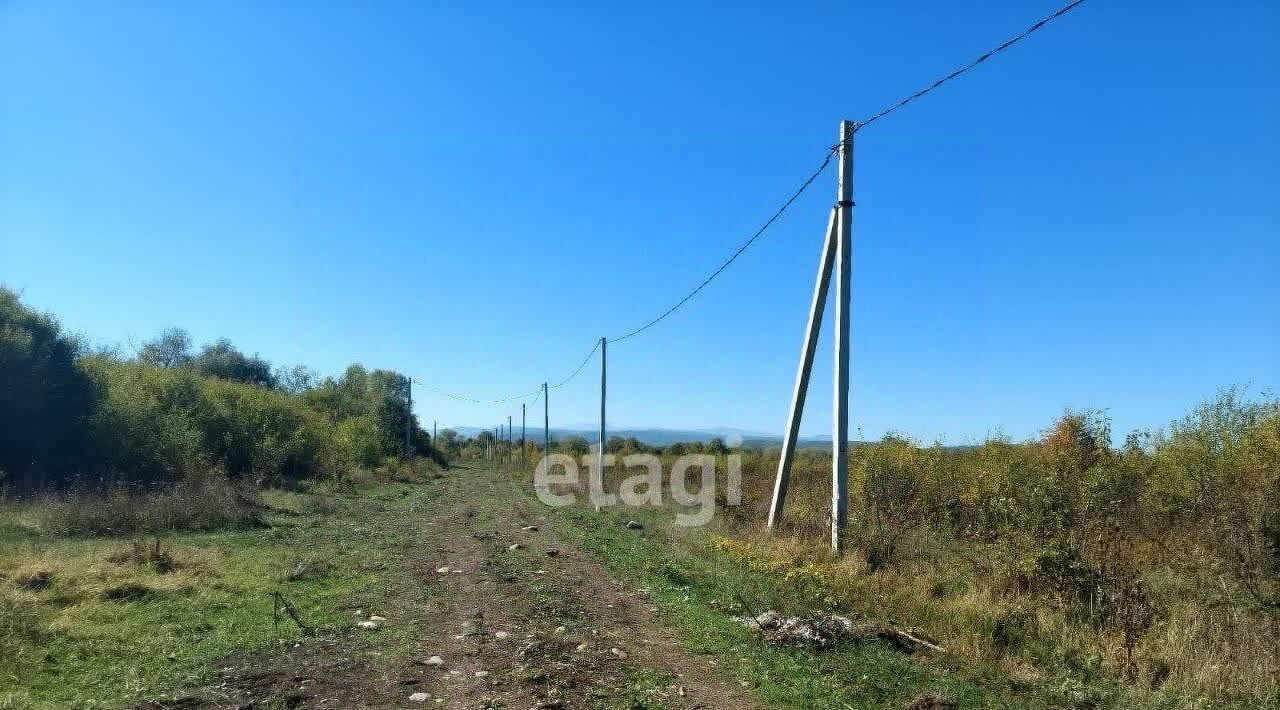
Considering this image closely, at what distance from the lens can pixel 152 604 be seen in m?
8.21

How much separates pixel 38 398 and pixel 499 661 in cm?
1985

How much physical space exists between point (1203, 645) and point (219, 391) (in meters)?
33.1

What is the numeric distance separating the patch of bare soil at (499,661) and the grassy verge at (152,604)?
388 millimetres

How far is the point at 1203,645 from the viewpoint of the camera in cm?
641

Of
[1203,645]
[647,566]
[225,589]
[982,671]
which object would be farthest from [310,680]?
[1203,645]

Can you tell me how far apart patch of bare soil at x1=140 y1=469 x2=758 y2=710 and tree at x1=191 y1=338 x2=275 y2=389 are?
60.3 meters

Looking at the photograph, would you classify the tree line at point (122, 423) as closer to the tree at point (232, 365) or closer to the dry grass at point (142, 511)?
the dry grass at point (142, 511)

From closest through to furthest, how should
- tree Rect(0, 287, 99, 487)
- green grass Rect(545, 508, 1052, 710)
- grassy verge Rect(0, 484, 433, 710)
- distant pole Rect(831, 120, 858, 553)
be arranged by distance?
green grass Rect(545, 508, 1052, 710) → grassy verge Rect(0, 484, 433, 710) → distant pole Rect(831, 120, 858, 553) → tree Rect(0, 287, 99, 487)

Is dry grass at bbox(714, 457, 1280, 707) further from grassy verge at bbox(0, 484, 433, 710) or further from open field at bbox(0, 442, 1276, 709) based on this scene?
grassy verge at bbox(0, 484, 433, 710)

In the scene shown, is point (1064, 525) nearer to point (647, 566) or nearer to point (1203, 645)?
point (1203, 645)

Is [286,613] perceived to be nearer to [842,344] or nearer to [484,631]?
[484,631]

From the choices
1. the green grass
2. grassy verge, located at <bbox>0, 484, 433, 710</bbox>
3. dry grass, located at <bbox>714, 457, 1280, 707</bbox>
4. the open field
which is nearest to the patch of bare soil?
the open field

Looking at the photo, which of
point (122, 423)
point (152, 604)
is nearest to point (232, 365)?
point (122, 423)

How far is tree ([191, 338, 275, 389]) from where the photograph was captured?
208 ft
